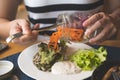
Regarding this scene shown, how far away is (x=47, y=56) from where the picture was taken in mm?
773

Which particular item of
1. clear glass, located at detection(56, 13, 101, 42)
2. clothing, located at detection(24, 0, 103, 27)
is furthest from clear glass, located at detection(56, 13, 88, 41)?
clothing, located at detection(24, 0, 103, 27)

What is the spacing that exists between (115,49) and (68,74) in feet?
0.71

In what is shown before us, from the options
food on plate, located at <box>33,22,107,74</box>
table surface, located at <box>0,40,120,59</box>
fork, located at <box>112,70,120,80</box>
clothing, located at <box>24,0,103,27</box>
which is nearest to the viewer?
fork, located at <box>112,70,120,80</box>

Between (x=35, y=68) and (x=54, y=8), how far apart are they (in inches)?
13.9

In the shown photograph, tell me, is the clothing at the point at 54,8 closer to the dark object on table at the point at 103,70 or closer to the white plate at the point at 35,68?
the white plate at the point at 35,68

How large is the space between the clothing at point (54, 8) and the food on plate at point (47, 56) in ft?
0.81

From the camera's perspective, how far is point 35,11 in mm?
1041

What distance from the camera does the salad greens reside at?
0.73 metres

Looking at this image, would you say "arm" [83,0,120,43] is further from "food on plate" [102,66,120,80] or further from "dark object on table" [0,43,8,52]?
"dark object on table" [0,43,8,52]

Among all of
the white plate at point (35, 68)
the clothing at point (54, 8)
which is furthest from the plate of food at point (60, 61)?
the clothing at point (54, 8)

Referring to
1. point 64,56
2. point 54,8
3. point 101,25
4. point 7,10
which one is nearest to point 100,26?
point 101,25

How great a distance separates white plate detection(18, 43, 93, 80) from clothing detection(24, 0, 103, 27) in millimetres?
211

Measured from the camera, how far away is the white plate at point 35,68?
697 mm

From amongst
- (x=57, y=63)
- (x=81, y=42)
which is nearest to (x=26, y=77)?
(x=57, y=63)
